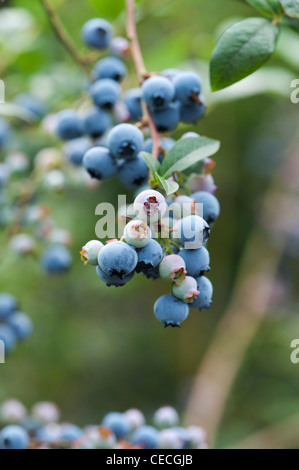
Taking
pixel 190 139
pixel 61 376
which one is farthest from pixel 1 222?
pixel 61 376

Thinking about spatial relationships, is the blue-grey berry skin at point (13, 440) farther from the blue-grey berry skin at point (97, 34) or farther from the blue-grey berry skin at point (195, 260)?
the blue-grey berry skin at point (97, 34)

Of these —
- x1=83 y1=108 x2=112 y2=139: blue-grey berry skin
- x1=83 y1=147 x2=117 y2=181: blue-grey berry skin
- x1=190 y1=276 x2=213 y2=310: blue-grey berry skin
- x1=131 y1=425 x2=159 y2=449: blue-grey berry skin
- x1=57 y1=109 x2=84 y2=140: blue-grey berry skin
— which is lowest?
x1=131 y1=425 x2=159 y2=449: blue-grey berry skin

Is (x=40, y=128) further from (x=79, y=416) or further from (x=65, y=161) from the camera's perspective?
(x=79, y=416)

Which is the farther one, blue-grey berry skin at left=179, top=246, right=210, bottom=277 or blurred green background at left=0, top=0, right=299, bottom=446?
blurred green background at left=0, top=0, right=299, bottom=446

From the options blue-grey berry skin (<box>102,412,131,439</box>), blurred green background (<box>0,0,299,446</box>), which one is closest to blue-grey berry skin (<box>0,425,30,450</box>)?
blue-grey berry skin (<box>102,412,131,439</box>)

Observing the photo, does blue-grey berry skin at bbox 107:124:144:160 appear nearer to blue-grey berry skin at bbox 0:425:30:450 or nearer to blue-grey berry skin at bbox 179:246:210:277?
blue-grey berry skin at bbox 179:246:210:277
